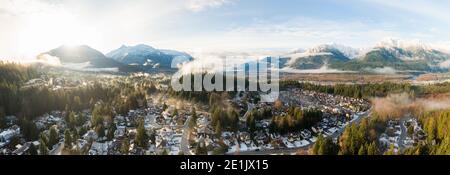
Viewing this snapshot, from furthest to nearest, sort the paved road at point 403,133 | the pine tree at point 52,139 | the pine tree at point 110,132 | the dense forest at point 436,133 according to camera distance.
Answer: the paved road at point 403,133
the pine tree at point 110,132
the pine tree at point 52,139
the dense forest at point 436,133

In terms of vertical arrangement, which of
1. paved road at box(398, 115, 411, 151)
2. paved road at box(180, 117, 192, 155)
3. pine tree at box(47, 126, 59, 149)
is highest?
pine tree at box(47, 126, 59, 149)

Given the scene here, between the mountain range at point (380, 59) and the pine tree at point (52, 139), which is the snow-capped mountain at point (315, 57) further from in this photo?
the pine tree at point (52, 139)

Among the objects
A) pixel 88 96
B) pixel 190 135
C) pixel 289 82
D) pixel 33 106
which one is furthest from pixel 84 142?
pixel 289 82

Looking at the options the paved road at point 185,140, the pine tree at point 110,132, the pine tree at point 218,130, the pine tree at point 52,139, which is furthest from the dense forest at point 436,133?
the pine tree at point 52,139

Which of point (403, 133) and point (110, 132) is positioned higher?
point (110, 132)

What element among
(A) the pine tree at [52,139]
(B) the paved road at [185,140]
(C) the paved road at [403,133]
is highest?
(A) the pine tree at [52,139]

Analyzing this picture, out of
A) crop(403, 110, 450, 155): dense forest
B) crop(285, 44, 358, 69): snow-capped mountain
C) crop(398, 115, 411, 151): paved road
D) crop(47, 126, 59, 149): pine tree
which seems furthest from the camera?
crop(285, 44, 358, 69): snow-capped mountain

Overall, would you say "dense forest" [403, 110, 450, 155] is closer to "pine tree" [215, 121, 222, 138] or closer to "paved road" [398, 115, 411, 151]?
"paved road" [398, 115, 411, 151]

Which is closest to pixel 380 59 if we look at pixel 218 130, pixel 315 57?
pixel 315 57

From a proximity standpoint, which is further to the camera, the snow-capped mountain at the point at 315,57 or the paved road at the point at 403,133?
the snow-capped mountain at the point at 315,57

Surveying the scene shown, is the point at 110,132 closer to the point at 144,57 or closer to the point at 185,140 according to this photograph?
the point at 185,140

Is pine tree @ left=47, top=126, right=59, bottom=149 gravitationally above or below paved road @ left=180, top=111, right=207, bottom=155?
above

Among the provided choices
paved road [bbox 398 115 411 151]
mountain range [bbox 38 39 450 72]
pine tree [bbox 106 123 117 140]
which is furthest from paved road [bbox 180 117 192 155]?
mountain range [bbox 38 39 450 72]
